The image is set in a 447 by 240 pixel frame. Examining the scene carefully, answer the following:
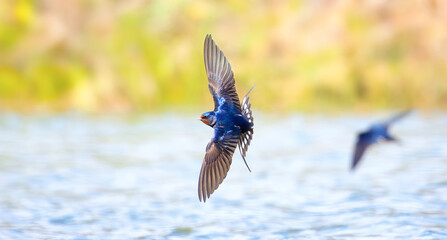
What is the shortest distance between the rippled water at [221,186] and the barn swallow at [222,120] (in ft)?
2.97

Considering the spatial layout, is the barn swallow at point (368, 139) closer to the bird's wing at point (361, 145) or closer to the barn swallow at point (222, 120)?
the bird's wing at point (361, 145)

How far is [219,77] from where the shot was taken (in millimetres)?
5035

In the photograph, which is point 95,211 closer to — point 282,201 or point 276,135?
point 282,201

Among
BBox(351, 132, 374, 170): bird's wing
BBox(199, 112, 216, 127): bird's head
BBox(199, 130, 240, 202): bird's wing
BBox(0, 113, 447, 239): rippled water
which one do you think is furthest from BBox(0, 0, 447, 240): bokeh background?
BBox(199, 112, 216, 127): bird's head

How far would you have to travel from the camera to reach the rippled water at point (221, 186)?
6.01 m

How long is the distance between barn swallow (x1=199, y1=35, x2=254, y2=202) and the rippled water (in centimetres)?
91

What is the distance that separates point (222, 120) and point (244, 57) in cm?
1272

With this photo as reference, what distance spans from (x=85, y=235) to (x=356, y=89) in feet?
38.8

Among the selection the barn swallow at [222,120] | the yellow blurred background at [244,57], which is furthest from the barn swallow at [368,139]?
the yellow blurred background at [244,57]

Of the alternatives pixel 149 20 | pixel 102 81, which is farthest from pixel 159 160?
pixel 149 20

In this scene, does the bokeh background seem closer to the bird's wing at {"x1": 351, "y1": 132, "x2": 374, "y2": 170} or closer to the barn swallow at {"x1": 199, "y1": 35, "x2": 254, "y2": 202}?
the bird's wing at {"x1": 351, "y1": 132, "x2": 374, "y2": 170}

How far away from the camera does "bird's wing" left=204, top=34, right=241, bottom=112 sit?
16.3ft

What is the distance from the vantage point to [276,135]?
12.9 metres

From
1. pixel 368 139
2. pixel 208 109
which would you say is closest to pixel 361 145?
pixel 368 139
